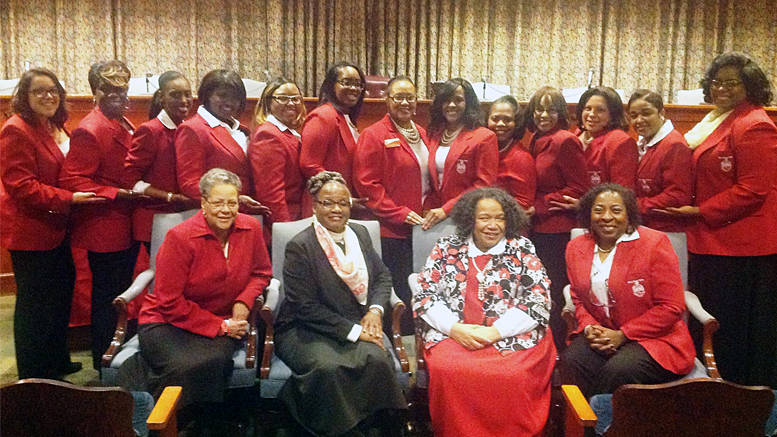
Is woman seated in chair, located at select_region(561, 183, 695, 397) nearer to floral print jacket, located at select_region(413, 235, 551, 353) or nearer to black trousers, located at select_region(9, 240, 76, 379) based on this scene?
floral print jacket, located at select_region(413, 235, 551, 353)

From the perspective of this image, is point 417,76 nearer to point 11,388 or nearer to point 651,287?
point 651,287

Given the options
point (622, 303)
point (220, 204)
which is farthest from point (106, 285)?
point (622, 303)

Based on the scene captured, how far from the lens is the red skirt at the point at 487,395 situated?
228cm

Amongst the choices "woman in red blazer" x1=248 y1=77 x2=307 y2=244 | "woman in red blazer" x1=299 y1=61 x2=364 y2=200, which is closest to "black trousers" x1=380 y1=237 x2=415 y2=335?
"woman in red blazer" x1=299 y1=61 x2=364 y2=200

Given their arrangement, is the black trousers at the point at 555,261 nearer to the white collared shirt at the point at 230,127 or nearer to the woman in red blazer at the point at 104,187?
the white collared shirt at the point at 230,127

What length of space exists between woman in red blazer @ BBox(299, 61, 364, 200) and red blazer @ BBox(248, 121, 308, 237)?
90 millimetres

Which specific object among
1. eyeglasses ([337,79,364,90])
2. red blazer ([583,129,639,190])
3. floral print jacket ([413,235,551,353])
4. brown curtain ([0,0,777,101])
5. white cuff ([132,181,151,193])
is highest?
brown curtain ([0,0,777,101])

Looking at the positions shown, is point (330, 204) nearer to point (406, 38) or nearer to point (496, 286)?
point (496, 286)

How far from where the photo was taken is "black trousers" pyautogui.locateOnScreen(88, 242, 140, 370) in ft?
10.1

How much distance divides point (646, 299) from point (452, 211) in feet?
2.95

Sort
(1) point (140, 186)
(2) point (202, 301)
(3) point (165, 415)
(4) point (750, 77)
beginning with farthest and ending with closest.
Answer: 1. (1) point (140, 186)
2. (4) point (750, 77)
3. (2) point (202, 301)
4. (3) point (165, 415)

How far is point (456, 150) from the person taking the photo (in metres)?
3.19

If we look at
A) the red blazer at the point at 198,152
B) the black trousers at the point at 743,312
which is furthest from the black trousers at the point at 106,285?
the black trousers at the point at 743,312

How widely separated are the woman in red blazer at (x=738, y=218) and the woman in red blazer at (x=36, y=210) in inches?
113
